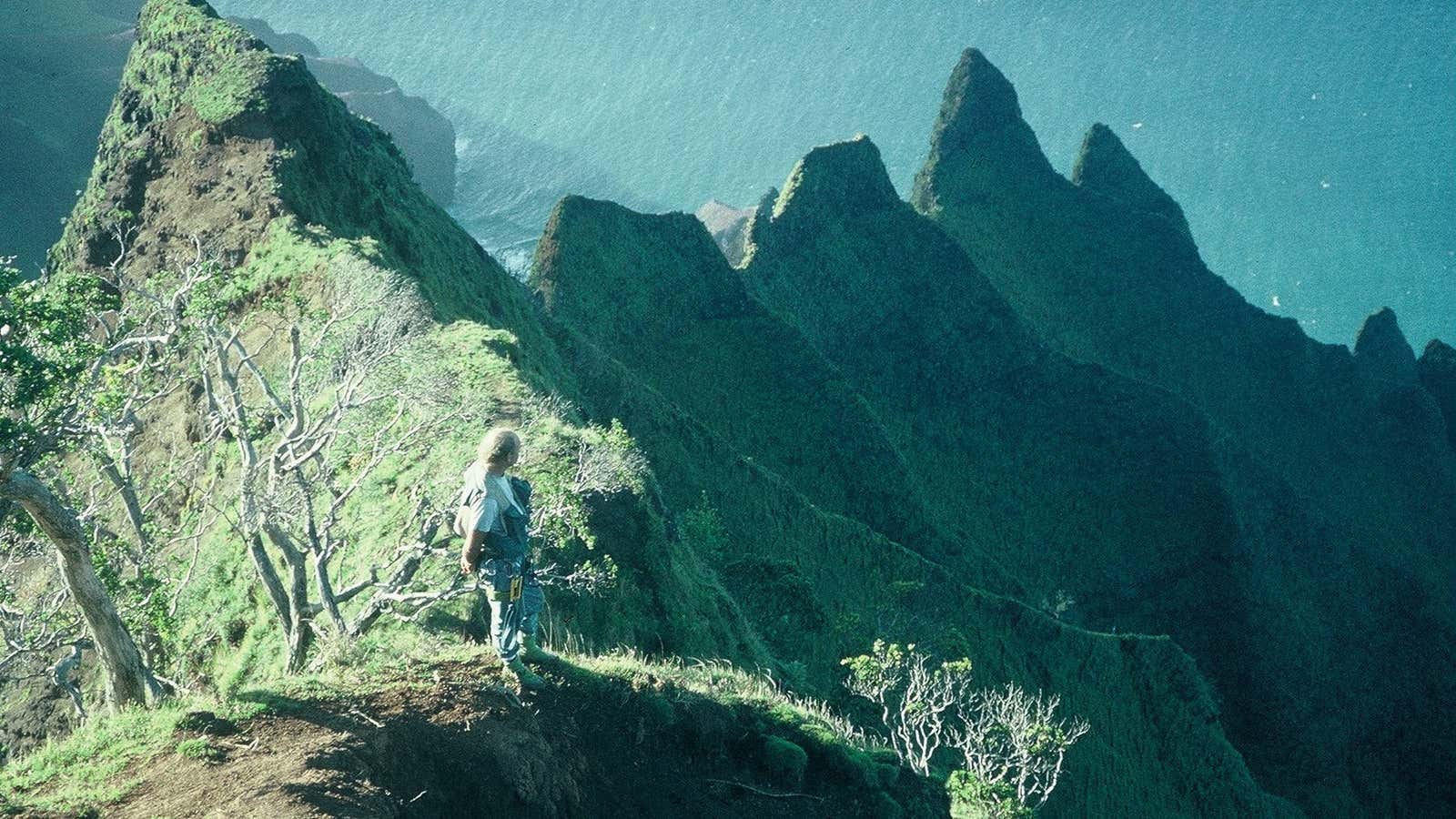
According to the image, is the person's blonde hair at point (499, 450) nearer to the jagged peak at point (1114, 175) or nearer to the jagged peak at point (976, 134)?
the jagged peak at point (976, 134)

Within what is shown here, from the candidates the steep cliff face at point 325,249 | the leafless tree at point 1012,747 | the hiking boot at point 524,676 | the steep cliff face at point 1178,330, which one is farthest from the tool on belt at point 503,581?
the steep cliff face at point 1178,330

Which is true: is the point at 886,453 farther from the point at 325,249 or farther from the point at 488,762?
the point at 488,762

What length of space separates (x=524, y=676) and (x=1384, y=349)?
104755mm

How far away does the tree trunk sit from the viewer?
10.8 meters

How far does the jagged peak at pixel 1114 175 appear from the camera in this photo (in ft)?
317

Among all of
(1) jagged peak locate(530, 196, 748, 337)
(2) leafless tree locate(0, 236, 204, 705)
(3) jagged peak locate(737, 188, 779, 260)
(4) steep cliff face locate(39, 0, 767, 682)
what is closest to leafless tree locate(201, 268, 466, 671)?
(4) steep cliff face locate(39, 0, 767, 682)

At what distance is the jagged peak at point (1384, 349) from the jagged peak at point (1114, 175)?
57.9 feet

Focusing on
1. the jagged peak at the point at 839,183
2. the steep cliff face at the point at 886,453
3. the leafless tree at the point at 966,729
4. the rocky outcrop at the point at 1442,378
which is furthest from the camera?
the rocky outcrop at the point at 1442,378

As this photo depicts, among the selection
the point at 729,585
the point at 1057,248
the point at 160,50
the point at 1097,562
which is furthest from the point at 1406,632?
the point at 160,50

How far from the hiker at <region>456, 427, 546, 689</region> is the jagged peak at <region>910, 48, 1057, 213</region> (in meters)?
77.7

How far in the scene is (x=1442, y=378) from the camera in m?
94.9

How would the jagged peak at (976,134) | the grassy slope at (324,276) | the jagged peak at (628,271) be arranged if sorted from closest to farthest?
the grassy slope at (324,276) → the jagged peak at (628,271) → the jagged peak at (976,134)

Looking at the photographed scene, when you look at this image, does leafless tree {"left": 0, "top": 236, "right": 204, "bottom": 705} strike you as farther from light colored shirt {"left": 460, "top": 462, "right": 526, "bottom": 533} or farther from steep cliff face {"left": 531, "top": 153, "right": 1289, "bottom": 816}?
steep cliff face {"left": 531, "top": 153, "right": 1289, "bottom": 816}

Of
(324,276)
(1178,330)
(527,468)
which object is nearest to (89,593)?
(527,468)
